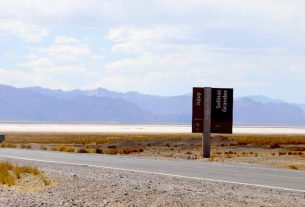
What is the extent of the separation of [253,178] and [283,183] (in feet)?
6.89

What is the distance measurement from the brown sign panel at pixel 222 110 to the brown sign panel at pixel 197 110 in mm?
663

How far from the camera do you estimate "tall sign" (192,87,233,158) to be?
37.8 m

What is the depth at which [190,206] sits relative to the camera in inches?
597

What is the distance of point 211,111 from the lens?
125 ft

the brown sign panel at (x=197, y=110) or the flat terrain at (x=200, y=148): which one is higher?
the brown sign panel at (x=197, y=110)

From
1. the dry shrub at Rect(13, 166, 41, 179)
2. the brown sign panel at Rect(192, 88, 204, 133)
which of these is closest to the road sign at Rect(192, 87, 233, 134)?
the brown sign panel at Rect(192, 88, 204, 133)

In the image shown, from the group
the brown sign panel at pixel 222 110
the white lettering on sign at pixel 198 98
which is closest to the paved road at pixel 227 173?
the white lettering on sign at pixel 198 98

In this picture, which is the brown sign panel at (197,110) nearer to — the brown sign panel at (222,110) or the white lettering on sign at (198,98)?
the white lettering on sign at (198,98)

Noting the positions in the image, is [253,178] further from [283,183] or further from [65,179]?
[65,179]

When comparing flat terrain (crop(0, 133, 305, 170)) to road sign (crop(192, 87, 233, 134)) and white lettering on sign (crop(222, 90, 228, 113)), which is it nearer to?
road sign (crop(192, 87, 233, 134))

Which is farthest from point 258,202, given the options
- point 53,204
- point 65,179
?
point 65,179

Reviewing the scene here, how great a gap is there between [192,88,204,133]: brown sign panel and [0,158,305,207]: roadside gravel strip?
1494cm

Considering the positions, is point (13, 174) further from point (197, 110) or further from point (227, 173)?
point (197, 110)

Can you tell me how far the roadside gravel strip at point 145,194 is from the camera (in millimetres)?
15892
